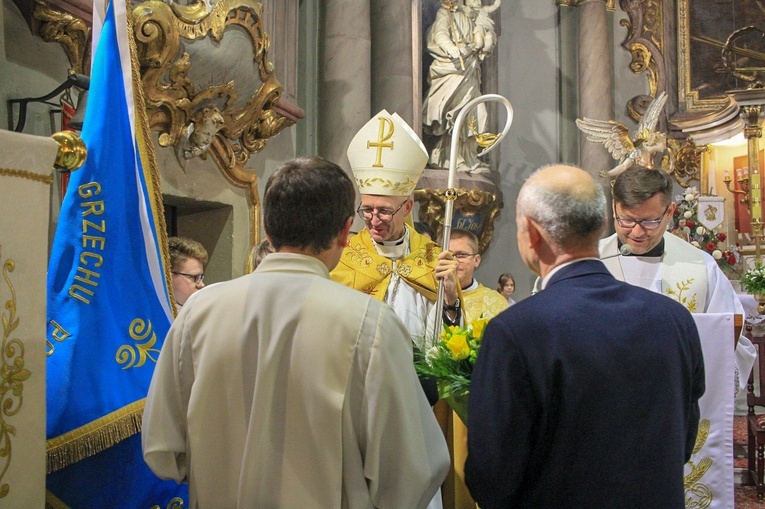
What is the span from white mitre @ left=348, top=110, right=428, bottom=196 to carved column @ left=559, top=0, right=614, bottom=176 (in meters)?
5.56

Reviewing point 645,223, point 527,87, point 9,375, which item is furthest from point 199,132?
point 527,87

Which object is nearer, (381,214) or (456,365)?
(456,365)

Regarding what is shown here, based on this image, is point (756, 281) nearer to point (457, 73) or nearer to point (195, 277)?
point (457, 73)

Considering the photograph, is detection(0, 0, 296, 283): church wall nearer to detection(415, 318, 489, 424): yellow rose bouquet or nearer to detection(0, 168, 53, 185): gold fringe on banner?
detection(0, 168, 53, 185): gold fringe on banner

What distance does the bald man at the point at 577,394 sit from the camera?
167cm

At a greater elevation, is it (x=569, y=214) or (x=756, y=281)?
(x=569, y=214)

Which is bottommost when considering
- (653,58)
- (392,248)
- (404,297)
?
(404,297)

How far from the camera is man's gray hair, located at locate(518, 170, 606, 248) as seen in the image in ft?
5.82

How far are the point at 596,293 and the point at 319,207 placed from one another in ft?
2.04

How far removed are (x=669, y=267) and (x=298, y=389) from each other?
7.64ft

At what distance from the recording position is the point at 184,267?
11.5ft

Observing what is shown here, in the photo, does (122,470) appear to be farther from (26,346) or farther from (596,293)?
(596,293)

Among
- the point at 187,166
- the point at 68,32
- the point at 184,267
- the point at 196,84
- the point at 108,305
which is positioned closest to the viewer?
the point at 108,305

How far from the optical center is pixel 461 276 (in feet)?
14.9
